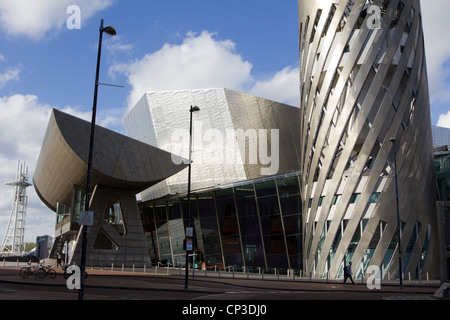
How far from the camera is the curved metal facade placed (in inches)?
1565

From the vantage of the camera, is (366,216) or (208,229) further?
(208,229)

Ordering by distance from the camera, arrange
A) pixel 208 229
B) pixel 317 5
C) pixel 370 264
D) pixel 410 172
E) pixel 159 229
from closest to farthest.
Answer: pixel 370 264 < pixel 410 172 < pixel 317 5 < pixel 208 229 < pixel 159 229

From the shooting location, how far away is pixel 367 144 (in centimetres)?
4028

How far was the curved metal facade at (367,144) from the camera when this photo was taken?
39750 mm

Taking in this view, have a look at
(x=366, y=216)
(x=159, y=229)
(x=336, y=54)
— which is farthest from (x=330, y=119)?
(x=159, y=229)

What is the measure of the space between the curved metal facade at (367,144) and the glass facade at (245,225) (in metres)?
3.74

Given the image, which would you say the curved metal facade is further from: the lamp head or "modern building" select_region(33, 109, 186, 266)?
the lamp head

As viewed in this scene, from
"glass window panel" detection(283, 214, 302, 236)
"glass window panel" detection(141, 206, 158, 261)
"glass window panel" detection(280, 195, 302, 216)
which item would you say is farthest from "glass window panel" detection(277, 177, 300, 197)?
"glass window panel" detection(141, 206, 158, 261)

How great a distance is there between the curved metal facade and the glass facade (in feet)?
12.3

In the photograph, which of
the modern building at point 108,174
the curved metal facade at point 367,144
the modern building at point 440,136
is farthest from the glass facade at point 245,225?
the modern building at point 440,136

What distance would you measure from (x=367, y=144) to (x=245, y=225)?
52.1 feet
